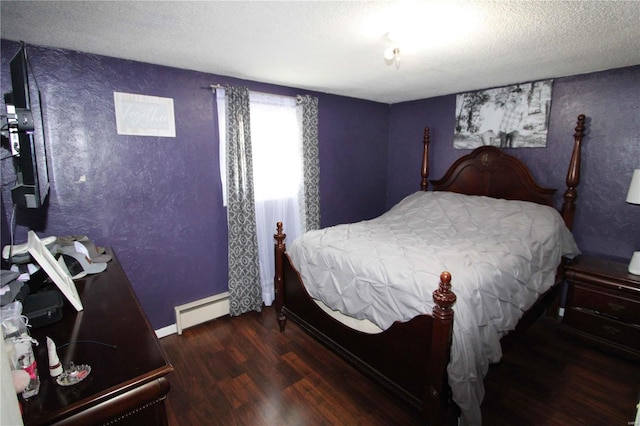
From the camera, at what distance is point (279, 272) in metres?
2.71

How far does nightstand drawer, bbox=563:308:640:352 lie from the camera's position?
7.31 ft

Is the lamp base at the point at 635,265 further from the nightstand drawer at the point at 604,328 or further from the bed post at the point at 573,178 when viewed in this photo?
the bed post at the point at 573,178

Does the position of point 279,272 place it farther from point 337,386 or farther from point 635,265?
point 635,265

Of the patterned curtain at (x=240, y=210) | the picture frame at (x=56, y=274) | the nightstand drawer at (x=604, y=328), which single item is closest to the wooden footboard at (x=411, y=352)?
the patterned curtain at (x=240, y=210)

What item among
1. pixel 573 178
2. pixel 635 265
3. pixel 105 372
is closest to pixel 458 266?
pixel 635 265

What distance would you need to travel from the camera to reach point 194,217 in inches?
109

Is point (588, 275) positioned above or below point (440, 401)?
above

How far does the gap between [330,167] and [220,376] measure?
8.00 feet

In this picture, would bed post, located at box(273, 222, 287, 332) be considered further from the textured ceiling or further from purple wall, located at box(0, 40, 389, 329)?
the textured ceiling

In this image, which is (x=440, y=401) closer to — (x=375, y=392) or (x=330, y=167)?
(x=375, y=392)

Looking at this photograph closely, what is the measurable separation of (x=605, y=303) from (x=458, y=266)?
1.43 m

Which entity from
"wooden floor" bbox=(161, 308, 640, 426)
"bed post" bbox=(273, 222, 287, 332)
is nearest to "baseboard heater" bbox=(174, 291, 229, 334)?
"wooden floor" bbox=(161, 308, 640, 426)

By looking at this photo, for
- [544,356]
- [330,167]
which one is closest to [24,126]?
[330,167]

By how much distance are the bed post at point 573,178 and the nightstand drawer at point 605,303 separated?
0.62m
